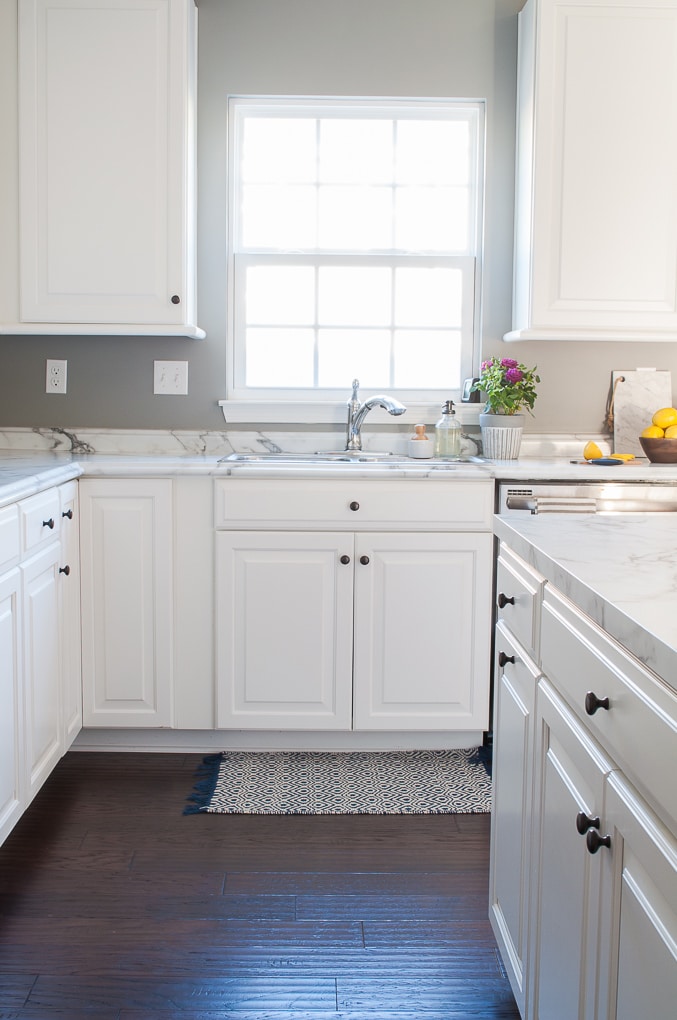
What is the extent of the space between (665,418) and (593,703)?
2.25 metres

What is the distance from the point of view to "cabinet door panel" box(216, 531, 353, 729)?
2773 mm

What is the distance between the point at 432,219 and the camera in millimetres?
3324

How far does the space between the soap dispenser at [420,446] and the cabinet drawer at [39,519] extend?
1259 mm

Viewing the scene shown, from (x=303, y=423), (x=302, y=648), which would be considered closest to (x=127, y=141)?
(x=303, y=423)

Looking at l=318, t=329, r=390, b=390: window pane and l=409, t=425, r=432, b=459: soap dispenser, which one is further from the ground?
l=318, t=329, r=390, b=390: window pane

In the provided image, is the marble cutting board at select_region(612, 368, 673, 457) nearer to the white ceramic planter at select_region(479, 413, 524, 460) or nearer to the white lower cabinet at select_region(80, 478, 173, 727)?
the white ceramic planter at select_region(479, 413, 524, 460)

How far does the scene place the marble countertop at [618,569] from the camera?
931 millimetres

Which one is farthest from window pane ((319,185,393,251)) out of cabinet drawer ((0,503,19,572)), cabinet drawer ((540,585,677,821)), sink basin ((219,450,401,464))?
cabinet drawer ((540,585,677,821))

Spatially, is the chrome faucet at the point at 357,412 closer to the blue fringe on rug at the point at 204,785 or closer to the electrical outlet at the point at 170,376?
the electrical outlet at the point at 170,376

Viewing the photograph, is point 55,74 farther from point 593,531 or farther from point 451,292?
point 593,531

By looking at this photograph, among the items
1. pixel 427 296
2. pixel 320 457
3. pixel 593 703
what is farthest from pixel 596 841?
pixel 427 296

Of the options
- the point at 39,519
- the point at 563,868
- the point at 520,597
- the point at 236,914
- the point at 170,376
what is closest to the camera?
the point at 563,868

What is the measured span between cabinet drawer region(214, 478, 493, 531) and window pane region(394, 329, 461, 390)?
28.1 inches

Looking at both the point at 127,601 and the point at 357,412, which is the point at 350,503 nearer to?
the point at 357,412
